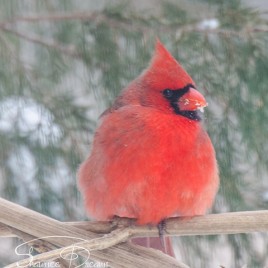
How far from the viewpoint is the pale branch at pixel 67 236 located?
0.89 metres

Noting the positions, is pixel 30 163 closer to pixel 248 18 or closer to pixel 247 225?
pixel 248 18

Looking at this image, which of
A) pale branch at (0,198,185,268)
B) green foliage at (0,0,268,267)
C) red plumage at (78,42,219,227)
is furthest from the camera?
green foliage at (0,0,268,267)

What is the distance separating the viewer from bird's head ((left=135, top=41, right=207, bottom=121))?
132 centimetres

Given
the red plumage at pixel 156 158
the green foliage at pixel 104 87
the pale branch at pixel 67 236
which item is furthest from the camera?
the green foliage at pixel 104 87

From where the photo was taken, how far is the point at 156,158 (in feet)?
4.18

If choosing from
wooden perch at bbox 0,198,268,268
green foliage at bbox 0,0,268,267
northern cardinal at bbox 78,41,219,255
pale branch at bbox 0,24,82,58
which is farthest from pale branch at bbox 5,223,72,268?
pale branch at bbox 0,24,82,58

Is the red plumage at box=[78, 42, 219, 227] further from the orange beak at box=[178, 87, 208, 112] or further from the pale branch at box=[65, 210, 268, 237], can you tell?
the pale branch at box=[65, 210, 268, 237]

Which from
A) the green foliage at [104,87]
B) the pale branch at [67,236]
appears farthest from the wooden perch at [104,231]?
the green foliage at [104,87]

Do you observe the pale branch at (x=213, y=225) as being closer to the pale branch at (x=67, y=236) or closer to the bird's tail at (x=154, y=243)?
the pale branch at (x=67, y=236)

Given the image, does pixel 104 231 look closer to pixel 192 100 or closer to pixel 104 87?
pixel 192 100

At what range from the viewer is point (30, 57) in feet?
6.22

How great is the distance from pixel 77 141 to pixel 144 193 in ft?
1.79

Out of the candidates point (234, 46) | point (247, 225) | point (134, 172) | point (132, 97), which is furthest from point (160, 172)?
point (234, 46)

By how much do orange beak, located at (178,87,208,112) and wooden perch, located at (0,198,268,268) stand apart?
1.02 ft
